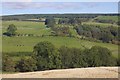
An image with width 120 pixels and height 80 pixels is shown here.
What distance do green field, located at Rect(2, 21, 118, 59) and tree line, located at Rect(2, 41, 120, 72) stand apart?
1.80m

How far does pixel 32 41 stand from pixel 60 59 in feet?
22.1

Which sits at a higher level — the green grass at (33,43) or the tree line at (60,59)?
the green grass at (33,43)

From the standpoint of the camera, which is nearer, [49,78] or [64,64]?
[49,78]

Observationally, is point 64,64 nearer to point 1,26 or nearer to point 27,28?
point 1,26

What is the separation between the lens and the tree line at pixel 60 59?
1997 centimetres

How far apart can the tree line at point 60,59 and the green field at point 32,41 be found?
5.89ft

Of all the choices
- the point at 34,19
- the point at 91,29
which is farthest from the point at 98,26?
the point at 34,19

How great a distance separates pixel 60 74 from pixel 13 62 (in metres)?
10.6

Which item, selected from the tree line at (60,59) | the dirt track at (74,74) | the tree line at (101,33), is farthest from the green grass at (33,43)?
the dirt track at (74,74)

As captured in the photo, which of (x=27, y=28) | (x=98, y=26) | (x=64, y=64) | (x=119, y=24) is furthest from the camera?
(x=98, y=26)

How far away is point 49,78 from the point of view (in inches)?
385

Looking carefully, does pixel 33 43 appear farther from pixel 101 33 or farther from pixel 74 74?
pixel 74 74

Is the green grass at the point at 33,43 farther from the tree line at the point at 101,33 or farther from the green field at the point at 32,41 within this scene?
the tree line at the point at 101,33

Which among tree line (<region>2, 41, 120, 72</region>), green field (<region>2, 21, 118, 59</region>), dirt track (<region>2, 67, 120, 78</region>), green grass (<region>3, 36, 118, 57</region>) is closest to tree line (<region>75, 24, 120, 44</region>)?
green field (<region>2, 21, 118, 59</region>)
